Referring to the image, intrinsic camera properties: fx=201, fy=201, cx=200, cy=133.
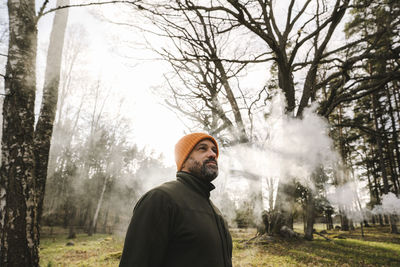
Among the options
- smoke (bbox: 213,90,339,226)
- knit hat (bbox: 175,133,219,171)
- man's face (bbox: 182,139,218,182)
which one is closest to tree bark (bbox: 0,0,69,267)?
knit hat (bbox: 175,133,219,171)

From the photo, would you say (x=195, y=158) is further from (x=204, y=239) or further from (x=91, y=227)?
(x=91, y=227)

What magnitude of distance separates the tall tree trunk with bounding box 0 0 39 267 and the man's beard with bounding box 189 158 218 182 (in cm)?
270

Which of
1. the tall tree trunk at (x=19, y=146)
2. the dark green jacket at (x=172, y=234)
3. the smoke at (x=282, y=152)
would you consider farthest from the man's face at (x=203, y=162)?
the smoke at (x=282, y=152)

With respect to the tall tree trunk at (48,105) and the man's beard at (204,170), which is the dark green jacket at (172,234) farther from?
the tall tree trunk at (48,105)

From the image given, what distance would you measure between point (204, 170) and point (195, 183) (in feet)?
0.52

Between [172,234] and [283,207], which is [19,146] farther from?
[283,207]

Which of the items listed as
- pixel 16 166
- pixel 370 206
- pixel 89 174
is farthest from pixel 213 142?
pixel 370 206

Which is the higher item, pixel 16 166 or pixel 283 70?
pixel 283 70

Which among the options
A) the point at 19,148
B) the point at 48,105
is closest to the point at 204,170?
the point at 19,148

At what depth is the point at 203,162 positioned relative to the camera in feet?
6.27

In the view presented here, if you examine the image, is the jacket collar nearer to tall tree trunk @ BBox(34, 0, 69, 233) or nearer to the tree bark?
the tree bark

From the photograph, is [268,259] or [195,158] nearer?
[195,158]

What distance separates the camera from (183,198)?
58.6 inches

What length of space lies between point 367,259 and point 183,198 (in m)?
9.18
